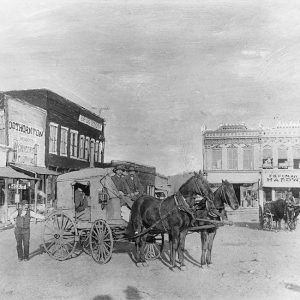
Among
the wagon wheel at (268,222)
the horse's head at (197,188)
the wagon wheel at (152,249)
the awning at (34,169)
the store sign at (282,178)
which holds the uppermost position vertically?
the awning at (34,169)

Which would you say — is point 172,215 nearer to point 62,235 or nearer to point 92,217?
point 92,217

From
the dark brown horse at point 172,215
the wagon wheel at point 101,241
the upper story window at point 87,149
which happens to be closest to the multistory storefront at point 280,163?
the dark brown horse at point 172,215

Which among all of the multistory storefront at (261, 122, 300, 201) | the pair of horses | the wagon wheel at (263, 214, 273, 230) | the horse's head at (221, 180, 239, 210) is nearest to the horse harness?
the pair of horses

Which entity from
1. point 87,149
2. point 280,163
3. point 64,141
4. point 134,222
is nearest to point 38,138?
point 64,141

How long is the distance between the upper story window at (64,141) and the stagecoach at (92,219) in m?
6.40

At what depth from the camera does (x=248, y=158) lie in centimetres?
1245

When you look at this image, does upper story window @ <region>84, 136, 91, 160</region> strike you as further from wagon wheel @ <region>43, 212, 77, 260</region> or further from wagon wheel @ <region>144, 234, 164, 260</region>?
wagon wheel @ <region>144, 234, 164, 260</region>

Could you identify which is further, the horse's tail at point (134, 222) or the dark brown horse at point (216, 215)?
the horse's tail at point (134, 222)

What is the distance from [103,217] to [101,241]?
54cm

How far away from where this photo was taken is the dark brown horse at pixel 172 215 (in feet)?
25.3

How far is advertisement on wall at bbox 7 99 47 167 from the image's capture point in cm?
1471

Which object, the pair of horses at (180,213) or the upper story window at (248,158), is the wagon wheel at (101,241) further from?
the upper story window at (248,158)

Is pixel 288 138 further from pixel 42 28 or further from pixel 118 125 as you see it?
pixel 42 28

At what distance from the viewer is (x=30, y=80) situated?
339 inches
